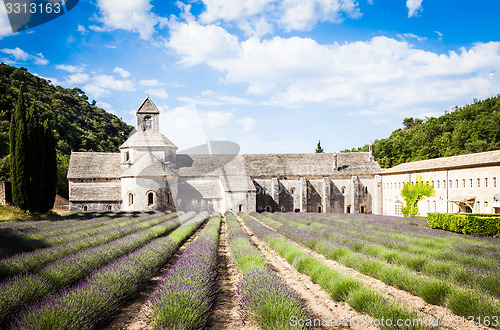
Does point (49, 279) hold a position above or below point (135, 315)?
above

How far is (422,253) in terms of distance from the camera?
32.8ft

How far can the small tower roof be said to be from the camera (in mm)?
35175

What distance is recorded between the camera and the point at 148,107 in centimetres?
3541

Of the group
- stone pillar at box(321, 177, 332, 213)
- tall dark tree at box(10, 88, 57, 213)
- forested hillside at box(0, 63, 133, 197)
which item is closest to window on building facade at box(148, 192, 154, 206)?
tall dark tree at box(10, 88, 57, 213)

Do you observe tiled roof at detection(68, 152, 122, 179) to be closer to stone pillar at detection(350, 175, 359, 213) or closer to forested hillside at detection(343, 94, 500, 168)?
stone pillar at detection(350, 175, 359, 213)

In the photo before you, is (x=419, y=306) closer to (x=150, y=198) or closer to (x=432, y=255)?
(x=432, y=255)

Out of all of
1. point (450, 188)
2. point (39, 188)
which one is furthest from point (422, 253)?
point (39, 188)

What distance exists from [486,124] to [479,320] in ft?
163

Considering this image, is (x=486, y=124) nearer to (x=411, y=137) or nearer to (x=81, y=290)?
(x=411, y=137)

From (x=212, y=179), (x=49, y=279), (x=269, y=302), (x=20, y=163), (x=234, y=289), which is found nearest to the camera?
(x=269, y=302)

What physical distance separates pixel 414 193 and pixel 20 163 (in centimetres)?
3174

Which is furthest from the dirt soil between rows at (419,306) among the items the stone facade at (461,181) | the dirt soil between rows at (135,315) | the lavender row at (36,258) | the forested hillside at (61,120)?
the forested hillside at (61,120)

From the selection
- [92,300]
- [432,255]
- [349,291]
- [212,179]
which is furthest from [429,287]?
[212,179]

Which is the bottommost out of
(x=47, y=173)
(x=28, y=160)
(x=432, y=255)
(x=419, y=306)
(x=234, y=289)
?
(x=234, y=289)
